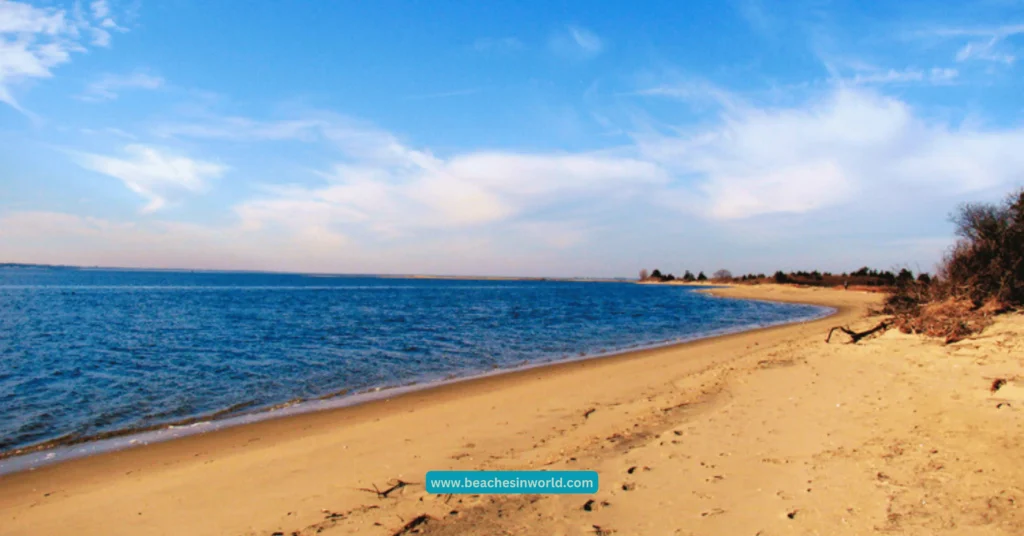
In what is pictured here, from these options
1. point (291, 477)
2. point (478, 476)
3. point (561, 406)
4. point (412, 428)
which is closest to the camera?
point (478, 476)

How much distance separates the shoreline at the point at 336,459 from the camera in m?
5.81

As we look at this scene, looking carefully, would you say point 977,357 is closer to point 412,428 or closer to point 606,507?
point 606,507

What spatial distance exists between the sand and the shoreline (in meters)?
0.04

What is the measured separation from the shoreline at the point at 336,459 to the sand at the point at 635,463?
0.04 metres

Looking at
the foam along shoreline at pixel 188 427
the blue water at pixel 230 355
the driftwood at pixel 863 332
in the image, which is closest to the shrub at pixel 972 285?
the driftwood at pixel 863 332

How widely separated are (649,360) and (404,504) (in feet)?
42.7

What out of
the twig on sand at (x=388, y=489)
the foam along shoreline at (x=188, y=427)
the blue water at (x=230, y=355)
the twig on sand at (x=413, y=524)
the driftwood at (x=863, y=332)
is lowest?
the foam along shoreline at (x=188, y=427)

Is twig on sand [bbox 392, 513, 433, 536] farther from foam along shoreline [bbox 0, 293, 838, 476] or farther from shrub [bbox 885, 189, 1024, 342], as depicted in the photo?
shrub [bbox 885, 189, 1024, 342]

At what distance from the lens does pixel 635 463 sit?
652 centimetres

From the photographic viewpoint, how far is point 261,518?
222 inches

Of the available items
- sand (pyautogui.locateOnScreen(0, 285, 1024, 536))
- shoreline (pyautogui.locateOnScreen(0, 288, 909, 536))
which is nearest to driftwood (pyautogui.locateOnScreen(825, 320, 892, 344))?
sand (pyautogui.locateOnScreen(0, 285, 1024, 536))

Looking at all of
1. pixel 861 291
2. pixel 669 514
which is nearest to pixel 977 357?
pixel 669 514

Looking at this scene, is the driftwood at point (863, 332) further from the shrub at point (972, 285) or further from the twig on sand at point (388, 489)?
the twig on sand at point (388, 489)

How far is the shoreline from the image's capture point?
581 cm
